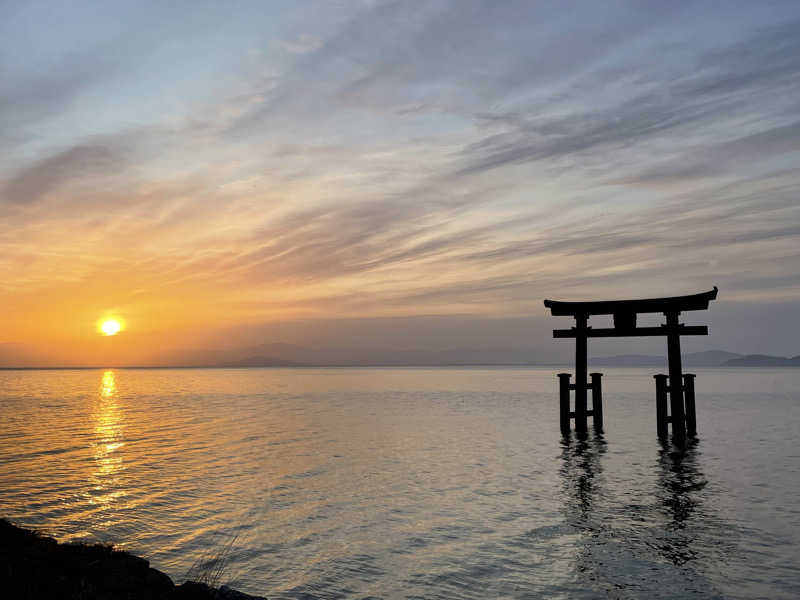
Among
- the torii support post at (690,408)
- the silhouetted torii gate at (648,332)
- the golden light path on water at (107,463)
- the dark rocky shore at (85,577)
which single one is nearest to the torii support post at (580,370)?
the silhouetted torii gate at (648,332)

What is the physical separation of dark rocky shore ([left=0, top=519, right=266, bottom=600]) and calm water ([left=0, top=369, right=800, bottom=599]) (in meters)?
2.09

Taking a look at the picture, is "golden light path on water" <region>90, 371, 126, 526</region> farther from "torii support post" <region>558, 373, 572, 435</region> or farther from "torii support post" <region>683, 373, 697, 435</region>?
"torii support post" <region>683, 373, 697, 435</region>

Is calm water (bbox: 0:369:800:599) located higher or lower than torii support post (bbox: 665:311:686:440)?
lower

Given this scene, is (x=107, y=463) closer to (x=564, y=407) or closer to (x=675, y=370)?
(x=564, y=407)

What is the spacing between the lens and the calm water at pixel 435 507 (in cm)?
1009

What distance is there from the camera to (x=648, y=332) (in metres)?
25.8

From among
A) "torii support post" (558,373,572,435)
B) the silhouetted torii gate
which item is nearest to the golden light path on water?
the silhouetted torii gate

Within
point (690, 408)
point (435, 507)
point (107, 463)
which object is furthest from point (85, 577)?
point (690, 408)

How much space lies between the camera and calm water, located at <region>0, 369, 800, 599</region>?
1009 cm

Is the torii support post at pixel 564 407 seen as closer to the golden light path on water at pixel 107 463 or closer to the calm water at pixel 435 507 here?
the calm water at pixel 435 507

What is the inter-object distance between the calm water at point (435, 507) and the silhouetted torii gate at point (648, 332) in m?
1.42

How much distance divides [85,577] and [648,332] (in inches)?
925

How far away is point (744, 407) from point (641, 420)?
60.6 ft

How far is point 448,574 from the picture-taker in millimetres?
10188
